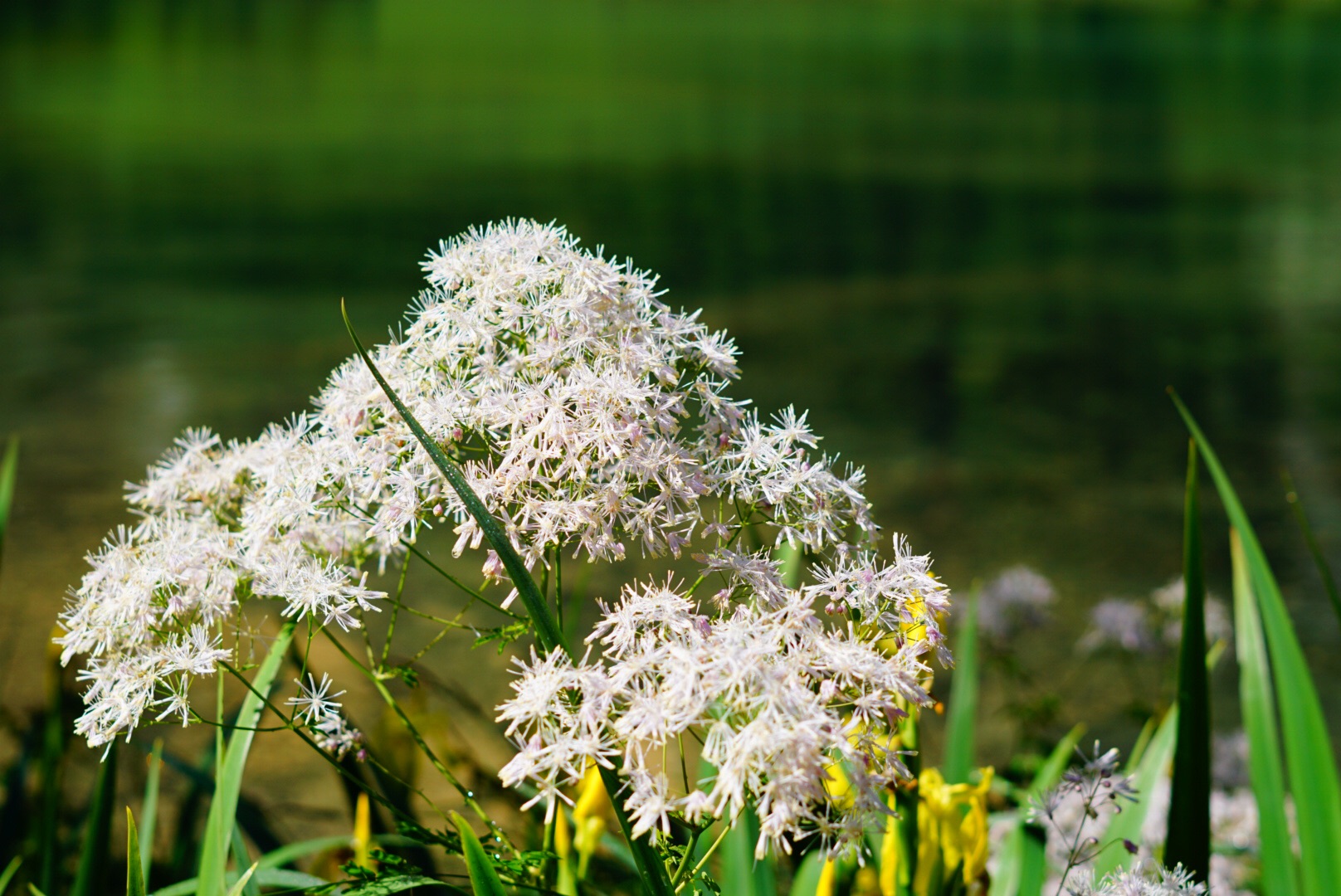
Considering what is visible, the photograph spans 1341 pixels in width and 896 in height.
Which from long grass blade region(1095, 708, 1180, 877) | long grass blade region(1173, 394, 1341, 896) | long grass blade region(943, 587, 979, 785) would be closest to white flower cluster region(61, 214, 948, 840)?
long grass blade region(1173, 394, 1341, 896)

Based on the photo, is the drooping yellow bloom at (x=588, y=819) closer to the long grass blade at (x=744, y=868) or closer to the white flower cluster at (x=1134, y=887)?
the long grass blade at (x=744, y=868)

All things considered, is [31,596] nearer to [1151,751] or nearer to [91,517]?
[91,517]

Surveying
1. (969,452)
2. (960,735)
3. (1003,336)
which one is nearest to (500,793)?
(960,735)

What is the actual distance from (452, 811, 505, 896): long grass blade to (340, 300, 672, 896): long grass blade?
0.12m

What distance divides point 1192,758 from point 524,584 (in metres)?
0.89

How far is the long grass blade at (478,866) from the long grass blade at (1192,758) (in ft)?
2.71

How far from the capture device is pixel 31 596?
4652mm

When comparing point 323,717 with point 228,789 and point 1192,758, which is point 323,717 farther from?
point 1192,758

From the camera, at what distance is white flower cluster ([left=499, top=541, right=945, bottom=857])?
0.93 meters

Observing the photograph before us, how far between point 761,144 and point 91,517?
794 inches

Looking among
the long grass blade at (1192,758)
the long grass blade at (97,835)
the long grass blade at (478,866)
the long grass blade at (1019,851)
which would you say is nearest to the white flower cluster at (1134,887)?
the long grass blade at (1019,851)

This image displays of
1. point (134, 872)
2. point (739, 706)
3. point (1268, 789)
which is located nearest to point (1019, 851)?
point (1268, 789)

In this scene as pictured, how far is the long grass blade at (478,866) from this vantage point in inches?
40.7

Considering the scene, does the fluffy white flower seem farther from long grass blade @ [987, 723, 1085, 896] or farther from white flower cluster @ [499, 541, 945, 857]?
long grass blade @ [987, 723, 1085, 896]
